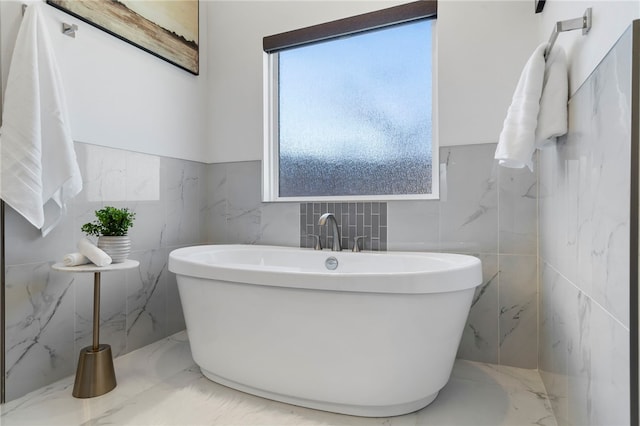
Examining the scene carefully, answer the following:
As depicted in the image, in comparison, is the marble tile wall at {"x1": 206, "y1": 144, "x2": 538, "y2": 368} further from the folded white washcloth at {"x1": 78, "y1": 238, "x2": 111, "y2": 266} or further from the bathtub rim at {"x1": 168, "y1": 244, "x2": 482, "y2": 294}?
the folded white washcloth at {"x1": 78, "y1": 238, "x2": 111, "y2": 266}

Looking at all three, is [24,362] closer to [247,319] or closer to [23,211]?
[23,211]

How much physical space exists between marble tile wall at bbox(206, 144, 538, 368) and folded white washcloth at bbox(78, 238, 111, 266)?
1454mm

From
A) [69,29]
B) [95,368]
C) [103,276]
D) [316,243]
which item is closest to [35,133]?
[69,29]

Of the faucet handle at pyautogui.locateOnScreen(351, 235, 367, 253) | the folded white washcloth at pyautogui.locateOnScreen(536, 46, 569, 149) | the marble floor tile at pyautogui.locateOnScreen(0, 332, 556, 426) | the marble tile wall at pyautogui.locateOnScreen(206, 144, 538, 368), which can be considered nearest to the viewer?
the folded white washcloth at pyautogui.locateOnScreen(536, 46, 569, 149)

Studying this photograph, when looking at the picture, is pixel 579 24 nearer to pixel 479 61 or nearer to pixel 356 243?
pixel 479 61

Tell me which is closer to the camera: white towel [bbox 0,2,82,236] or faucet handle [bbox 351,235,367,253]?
white towel [bbox 0,2,82,236]

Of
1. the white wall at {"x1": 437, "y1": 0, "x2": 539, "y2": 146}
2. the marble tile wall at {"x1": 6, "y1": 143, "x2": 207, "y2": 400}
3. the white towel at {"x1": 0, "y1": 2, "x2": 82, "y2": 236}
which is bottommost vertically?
the marble tile wall at {"x1": 6, "y1": 143, "x2": 207, "y2": 400}

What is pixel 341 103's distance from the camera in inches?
94.8

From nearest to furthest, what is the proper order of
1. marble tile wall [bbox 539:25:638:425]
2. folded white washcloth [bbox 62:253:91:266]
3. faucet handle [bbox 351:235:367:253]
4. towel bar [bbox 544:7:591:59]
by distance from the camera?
marble tile wall [bbox 539:25:638:425] → towel bar [bbox 544:7:591:59] → folded white washcloth [bbox 62:253:91:266] → faucet handle [bbox 351:235:367:253]

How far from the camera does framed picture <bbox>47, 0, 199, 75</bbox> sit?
1860mm

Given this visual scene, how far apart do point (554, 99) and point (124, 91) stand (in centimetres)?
209

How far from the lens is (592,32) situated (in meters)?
0.98

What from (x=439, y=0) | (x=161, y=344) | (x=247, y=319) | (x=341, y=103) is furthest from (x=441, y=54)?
(x=161, y=344)

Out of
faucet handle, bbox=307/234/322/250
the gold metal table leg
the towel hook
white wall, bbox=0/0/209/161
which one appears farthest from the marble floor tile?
the towel hook
